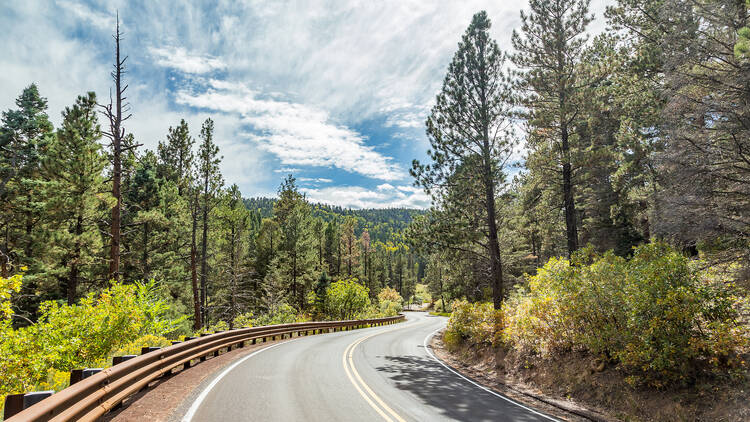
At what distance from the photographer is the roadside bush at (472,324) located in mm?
Result: 13742

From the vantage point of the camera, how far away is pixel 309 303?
1515 inches

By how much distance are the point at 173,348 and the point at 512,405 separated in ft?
26.6

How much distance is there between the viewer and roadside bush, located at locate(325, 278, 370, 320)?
119 ft

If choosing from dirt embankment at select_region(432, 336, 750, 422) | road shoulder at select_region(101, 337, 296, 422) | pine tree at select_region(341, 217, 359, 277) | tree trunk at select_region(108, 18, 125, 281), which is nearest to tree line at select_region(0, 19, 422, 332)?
tree trunk at select_region(108, 18, 125, 281)

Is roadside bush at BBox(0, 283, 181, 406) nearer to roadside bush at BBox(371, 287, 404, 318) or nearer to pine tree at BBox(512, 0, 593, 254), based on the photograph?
pine tree at BBox(512, 0, 593, 254)

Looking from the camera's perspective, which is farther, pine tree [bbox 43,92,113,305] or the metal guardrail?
pine tree [bbox 43,92,113,305]

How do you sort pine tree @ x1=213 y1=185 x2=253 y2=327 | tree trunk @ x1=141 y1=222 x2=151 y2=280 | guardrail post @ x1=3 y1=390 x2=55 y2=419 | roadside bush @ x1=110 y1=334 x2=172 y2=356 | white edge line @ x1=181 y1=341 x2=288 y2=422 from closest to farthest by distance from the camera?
1. guardrail post @ x1=3 y1=390 x2=55 y2=419
2. white edge line @ x1=181 y1=341 x2=288 y2=422
3. roadside bush @ x1=110 y1=334 x2=172 y2=356
4. tree trunk @ x1=141 y1=222 x2=151 y2=280
5. pine tree @ x1=213 y1=185 x2=253 y2=327

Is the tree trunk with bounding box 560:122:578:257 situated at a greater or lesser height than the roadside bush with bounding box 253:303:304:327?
greater

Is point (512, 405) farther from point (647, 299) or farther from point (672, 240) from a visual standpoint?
point (672, 240)

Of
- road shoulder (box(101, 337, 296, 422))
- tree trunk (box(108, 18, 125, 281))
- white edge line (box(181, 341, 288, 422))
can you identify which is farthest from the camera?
tree trunk (box(108, 18, 125, 281))

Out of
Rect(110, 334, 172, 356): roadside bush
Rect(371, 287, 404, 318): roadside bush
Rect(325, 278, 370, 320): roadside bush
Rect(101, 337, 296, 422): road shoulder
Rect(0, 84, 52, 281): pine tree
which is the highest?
Rect(0, 84, 52, 281): pine tree

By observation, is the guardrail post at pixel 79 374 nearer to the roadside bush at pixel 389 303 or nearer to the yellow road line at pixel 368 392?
the yellow road line at pixel 368 392

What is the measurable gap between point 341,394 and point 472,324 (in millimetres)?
9345

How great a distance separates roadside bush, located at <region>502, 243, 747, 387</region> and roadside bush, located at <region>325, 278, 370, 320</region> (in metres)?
28.7
